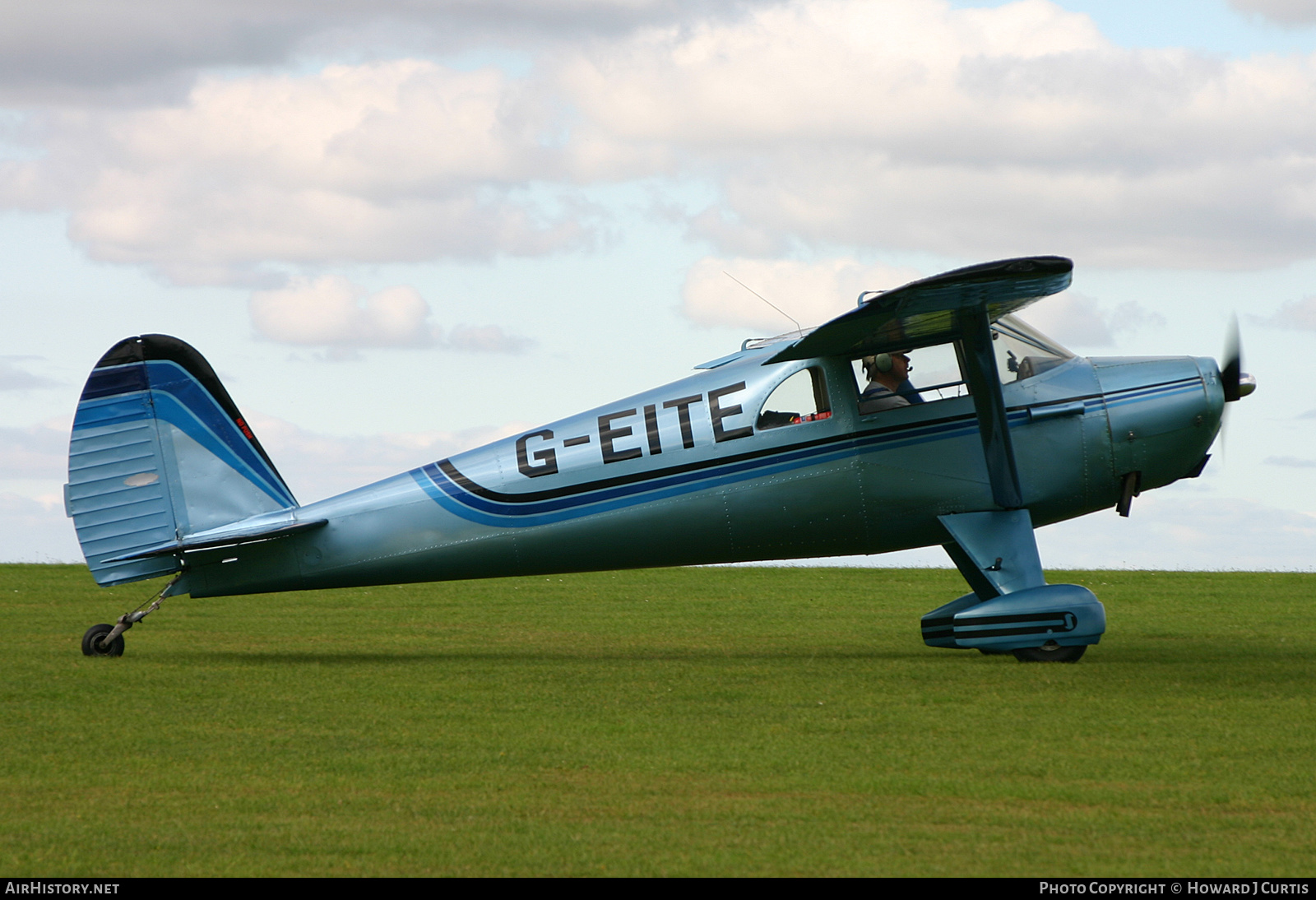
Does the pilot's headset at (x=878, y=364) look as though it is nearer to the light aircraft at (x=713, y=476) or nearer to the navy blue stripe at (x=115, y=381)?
the light aircraft at (x=713, y=476)

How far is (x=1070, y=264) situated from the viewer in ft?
32.1

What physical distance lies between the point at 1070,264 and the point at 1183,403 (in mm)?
2544

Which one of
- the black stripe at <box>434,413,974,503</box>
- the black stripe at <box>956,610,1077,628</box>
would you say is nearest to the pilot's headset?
the black stripe at <box>434,413,974,503</box>

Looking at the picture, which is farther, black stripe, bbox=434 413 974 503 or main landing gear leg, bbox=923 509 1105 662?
black stripe, bbox=434 413 974 503

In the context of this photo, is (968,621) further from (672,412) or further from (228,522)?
(228,522)

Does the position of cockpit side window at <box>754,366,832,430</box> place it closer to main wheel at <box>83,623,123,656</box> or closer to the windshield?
the windshield

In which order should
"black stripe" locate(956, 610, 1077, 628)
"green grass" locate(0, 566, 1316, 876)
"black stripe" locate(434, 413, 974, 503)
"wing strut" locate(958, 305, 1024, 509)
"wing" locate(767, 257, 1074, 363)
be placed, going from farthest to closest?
"black stripe" locate(434, 413, 974, 503)
"wing strut" locate(958, 305, 1024, 509)
"black stripe" locate(956, 610, 1077, 628)
"wing" locate(767, 257, 1074, 363)
"green grass" locate(0, 566, 1316, 876)

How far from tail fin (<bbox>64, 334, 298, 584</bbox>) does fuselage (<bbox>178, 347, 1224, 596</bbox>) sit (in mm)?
478

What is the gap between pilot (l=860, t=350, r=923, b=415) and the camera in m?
11.5

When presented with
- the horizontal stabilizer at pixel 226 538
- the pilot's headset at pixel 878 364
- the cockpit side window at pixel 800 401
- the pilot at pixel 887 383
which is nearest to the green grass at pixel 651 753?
the horizontal stabilizer at pixel 226 538

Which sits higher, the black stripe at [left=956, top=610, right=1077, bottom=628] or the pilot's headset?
the pilot's headset

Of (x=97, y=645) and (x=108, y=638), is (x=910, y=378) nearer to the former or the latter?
(x=108, y=638)

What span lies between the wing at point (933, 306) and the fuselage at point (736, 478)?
1.23 ft

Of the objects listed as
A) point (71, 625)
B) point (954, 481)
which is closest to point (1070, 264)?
point (954, 481)
